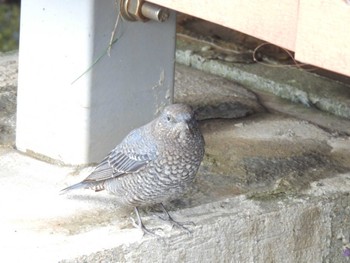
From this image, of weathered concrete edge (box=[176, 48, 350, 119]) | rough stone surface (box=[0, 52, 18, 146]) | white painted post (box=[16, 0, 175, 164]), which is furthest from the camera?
weathered concrete edge (box=[176, 48, 350, 119])

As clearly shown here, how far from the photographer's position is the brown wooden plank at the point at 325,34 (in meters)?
3.59

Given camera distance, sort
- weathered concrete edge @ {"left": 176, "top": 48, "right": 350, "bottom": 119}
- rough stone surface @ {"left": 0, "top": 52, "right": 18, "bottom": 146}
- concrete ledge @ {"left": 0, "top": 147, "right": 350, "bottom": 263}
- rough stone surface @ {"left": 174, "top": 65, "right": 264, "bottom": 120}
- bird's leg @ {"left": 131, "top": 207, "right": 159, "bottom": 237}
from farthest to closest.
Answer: weathered concrete edge @ {"left": 176, "top": 48, "right": 350, "bottom": 119} → rough stone surface @ {"left": 174, "top": 65, "right": 264, "bottom": 120} → rough stone surface @ {"left": 0, "top": 52, "right": 18, "bottom": 146} → bird's leg @ {"left": 131, "top": 207, "right": 159, "bottom": 237} → concrete ledge @ {"left": 0, "top": 147, "right": 350, "bottom": 263}

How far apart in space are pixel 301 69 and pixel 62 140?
6.55 ft

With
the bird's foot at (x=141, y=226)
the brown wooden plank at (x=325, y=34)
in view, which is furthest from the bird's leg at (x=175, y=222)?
the brown wooden plank at (x=325, y=34)

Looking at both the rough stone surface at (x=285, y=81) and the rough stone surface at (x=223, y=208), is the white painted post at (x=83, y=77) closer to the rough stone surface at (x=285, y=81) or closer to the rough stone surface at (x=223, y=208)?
the rough stone surface at (x=223, y=208)

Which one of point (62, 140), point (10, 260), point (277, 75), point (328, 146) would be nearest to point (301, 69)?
point (277, 75)

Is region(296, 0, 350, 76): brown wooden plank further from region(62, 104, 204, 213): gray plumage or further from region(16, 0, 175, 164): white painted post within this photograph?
region(16, 0, 175, 164): white painted post

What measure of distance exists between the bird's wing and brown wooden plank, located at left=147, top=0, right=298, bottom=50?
25.9 inches

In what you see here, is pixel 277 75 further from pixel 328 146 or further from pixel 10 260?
pixel 10 260

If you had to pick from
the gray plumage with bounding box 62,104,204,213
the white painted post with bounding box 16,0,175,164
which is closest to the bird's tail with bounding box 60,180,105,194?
the gray plumage with bounding box 62,104,204,213

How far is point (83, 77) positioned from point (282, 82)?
1.66 m

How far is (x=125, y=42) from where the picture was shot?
515 cm

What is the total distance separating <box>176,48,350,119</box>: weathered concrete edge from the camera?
6.10 metres

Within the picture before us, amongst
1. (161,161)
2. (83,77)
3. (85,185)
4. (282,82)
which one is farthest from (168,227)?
(282,82)
